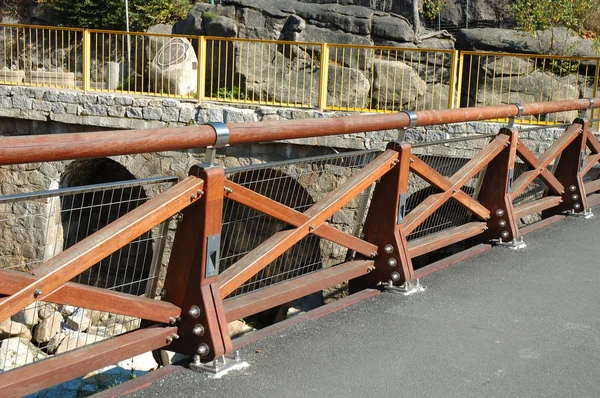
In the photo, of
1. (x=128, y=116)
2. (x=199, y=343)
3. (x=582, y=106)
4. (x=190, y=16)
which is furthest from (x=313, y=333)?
(x=190, y=16)

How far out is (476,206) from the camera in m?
5.56

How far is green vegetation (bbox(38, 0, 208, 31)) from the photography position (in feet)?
69.6

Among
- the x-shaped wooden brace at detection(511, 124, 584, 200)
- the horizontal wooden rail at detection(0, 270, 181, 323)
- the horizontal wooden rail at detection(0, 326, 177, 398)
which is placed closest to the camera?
the horizontal wooden rail at detection(0, 270, 181, 323)

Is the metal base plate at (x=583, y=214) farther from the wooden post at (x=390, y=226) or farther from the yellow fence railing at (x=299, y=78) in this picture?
the yellow fence railing at (x=299, y=78)

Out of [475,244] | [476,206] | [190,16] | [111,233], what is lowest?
A: [475,244]

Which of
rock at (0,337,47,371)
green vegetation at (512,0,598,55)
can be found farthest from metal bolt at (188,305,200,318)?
green vegetation at (512,0,598,55)

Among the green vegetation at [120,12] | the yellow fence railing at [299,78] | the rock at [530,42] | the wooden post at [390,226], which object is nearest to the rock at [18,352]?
the wooden post at [390,226]

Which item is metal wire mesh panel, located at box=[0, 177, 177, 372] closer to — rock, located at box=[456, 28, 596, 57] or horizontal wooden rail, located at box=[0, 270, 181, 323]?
horizontal wooden rail, located at box=[0, 270, 181, 323]

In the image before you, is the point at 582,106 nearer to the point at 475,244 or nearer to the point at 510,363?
the point at 475,244

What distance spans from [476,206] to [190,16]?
461 inches

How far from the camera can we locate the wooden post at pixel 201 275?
329cm

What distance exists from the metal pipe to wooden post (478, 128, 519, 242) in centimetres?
140

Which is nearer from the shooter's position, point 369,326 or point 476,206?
point 369,326

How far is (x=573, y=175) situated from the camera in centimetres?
712
